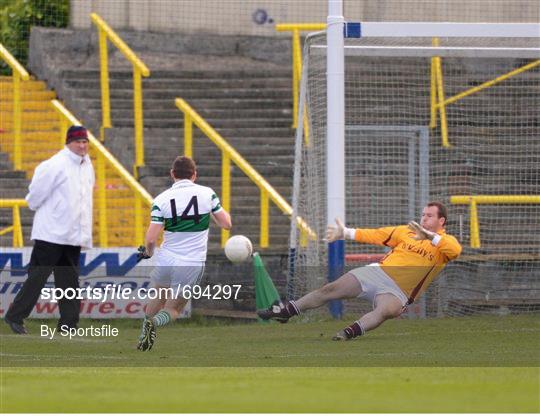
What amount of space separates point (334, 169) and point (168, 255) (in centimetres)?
323

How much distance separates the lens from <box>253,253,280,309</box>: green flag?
15547 millimetres

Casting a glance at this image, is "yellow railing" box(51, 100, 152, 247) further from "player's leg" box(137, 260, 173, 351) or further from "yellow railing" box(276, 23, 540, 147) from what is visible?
"player's leg" box(137, 260, 173, 351)

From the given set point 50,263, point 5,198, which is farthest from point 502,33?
point 5,198

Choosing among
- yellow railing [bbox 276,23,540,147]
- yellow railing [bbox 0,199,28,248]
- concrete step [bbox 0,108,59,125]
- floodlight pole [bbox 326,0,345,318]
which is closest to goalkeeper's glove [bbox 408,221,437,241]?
floodlight pole [bbox 326,0,345,318]

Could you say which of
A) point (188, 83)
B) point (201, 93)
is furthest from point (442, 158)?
point (188, 83)

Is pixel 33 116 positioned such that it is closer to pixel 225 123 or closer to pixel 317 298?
pixel 225 123

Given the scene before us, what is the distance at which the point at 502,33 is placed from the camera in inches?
Result: 604

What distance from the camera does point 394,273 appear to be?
518 inches

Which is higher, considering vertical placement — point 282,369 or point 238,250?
point 238,250

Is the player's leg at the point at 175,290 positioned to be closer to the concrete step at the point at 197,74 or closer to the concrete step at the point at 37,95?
the concrete step at the point at 37,95

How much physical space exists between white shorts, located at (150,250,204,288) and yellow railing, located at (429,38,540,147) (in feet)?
22.4

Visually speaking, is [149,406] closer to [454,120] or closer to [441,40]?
[441,40]

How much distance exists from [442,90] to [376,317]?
22.9 ft

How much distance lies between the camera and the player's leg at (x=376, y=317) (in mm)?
12812
